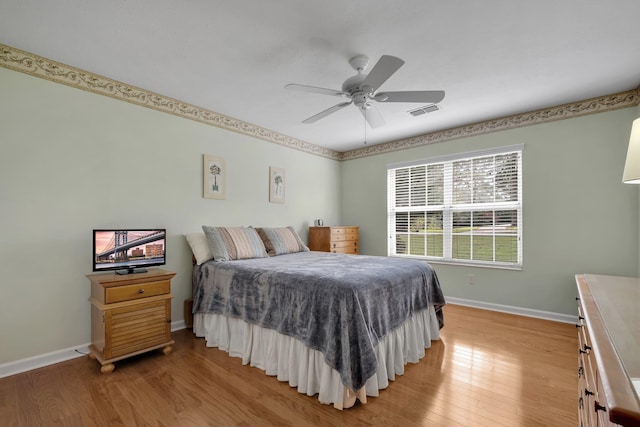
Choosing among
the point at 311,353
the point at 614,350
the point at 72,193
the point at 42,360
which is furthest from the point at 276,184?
the point at 614,350

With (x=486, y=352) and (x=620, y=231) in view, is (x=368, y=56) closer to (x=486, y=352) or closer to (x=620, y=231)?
(x=486, y=352)

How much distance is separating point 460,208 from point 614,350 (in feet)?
12.0

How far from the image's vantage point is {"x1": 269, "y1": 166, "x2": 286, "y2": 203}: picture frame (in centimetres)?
432

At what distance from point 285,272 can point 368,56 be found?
187 cm

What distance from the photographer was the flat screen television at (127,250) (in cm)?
250

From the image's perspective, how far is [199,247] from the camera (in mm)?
3182

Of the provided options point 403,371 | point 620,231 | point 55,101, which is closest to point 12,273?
point 55,101

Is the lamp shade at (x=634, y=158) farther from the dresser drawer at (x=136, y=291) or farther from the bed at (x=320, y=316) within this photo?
the dresser drawer at (x=136, y=291)

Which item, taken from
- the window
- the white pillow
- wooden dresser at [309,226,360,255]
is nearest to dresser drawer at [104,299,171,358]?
the white pillow

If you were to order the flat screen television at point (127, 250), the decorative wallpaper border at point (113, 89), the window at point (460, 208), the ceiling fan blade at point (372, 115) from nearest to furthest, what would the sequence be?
the decorative wallpaper border at point (113, 89) → the flat screen television at point (127, 250) → the ceiling fan blade at point (372, 115) → the window at point (460, 208)

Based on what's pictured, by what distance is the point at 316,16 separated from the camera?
1923 mm

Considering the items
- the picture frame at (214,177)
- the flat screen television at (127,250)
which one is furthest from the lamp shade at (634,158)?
the picture frame at (214,177)

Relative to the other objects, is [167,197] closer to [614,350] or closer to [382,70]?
[382,70]

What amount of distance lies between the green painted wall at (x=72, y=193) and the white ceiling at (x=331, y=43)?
39cm
